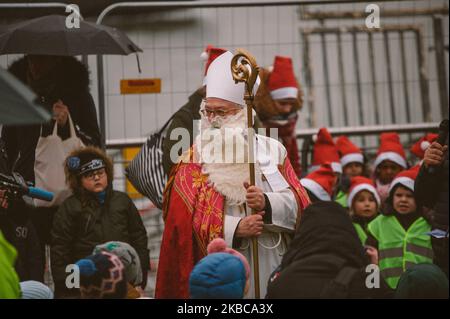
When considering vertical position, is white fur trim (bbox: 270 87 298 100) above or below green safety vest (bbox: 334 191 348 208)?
above

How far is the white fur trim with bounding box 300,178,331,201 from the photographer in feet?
30.6

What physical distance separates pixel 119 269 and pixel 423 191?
7.96 feet

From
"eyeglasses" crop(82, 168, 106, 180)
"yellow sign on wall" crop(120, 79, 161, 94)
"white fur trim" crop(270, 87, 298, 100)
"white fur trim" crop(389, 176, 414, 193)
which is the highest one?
"yellow sign on wall" crop(120, 79, 161, 94)

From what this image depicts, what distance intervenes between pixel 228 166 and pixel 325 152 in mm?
2787

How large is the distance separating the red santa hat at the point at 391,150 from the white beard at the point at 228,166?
2.89 m

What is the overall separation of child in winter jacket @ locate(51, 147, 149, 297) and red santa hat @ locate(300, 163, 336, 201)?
140 centimetres

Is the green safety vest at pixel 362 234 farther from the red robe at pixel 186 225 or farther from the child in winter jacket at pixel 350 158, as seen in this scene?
the red robe at pixel 186 225

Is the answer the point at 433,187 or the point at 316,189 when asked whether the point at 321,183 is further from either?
the point at 433,187

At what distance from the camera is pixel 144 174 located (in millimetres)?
9039

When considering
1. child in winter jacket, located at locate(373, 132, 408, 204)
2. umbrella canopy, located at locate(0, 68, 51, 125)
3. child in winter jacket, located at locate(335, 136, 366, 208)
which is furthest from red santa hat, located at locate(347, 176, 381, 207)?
umbrella canopy, located at locate(0, 68, 51, 125)

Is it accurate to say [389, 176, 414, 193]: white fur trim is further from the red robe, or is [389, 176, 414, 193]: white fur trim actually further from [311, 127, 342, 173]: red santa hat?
the red robe

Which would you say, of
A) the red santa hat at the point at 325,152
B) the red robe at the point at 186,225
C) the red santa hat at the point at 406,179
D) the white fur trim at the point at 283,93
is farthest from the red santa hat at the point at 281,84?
the red robe at the point at 186,225

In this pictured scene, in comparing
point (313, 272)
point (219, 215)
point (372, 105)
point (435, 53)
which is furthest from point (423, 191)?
point (372, 105)

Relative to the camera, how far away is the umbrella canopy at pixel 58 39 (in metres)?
8.66
